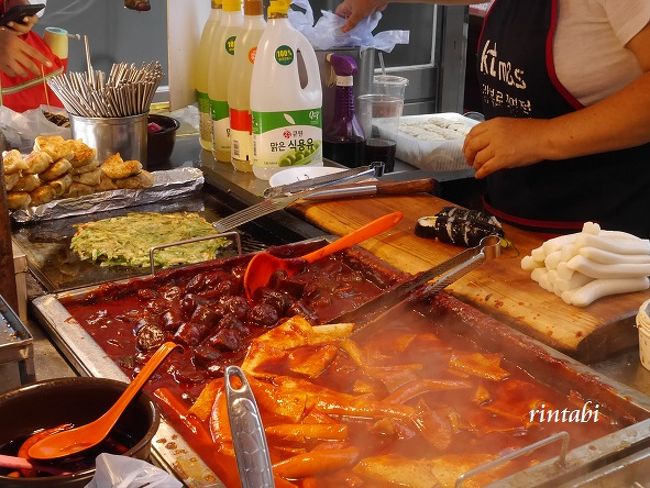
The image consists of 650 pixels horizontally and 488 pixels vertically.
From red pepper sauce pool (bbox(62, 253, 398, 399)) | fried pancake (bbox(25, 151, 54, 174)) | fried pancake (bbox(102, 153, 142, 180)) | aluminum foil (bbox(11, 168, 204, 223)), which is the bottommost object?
red pepper sauce pool (bbox(62, 253, 398, 399))

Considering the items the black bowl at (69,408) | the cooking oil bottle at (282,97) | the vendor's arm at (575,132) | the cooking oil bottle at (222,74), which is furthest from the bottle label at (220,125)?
the black bowl at (69,408)

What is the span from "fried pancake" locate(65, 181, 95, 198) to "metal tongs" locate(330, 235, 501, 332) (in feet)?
3.61

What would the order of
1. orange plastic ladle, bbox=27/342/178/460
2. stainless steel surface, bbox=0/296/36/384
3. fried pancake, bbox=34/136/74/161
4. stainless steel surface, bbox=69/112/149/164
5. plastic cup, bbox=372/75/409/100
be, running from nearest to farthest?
orange plastic ladle, bbox=27/342/178/460 → stainless steel surface, bbox=0/296/36/384 → fried pancake, bbox=34/136/74/161 → stainless steel surface, bbox=69/112/149/164 → plastic cup, bbox=372/75/409/100

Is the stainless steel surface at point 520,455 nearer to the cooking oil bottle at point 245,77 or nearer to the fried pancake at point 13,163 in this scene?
the fried pancake at point 13,163

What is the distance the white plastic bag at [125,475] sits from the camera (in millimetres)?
995

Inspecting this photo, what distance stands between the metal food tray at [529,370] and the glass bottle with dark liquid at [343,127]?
4.79 ft

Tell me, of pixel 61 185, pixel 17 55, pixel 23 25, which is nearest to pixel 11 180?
pixel 61 185

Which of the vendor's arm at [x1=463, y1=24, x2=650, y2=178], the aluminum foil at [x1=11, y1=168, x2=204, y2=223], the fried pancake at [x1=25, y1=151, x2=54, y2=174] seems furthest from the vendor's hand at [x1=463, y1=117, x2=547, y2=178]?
the fried pancake at [x1=25, y1=151, x2=54, y2=174]

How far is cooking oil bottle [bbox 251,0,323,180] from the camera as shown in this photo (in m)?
2.68

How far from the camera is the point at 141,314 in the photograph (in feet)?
6.12

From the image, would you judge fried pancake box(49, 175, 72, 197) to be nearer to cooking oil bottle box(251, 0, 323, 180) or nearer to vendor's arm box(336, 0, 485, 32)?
cooking oil bottle box(251, 0, 323, 180)

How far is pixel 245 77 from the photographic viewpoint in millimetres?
2803

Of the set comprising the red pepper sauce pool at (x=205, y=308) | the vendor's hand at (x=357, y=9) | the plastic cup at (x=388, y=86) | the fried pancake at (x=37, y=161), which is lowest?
the red pepper sauce pool at (x=205, y=308)

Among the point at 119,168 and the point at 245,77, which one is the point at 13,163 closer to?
the point at 119,168
